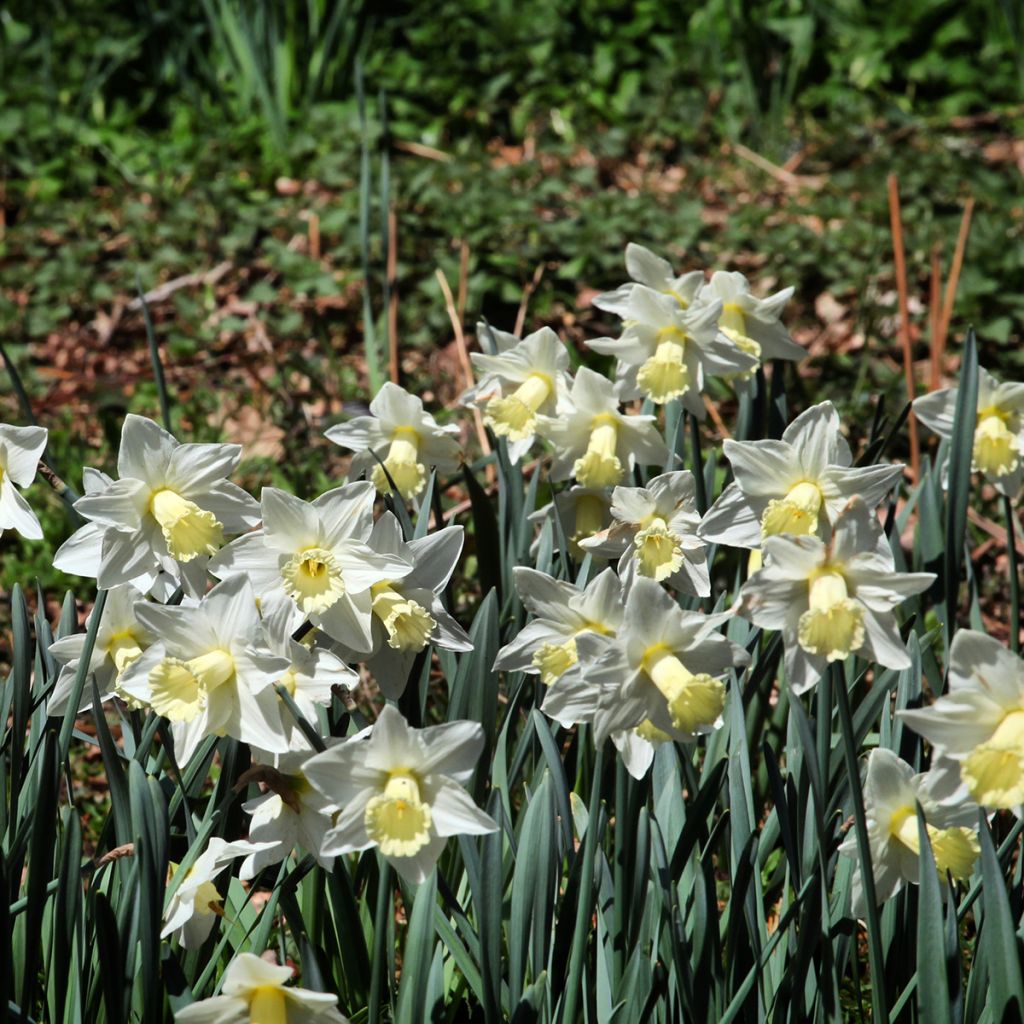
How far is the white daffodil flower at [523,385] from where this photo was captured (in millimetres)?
1856

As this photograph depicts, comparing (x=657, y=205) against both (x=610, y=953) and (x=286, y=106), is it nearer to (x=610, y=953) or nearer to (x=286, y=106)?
(x=286, y=106)

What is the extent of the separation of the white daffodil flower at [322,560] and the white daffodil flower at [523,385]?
0.47 metres

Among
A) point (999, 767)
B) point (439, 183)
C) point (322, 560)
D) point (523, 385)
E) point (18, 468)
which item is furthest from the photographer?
point (439, 183)

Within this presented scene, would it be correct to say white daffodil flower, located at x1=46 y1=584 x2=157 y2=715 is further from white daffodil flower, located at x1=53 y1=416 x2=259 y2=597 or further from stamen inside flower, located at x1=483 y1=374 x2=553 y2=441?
stamen inside flower, located at x1=483 y1=374 x2=553 y2=441

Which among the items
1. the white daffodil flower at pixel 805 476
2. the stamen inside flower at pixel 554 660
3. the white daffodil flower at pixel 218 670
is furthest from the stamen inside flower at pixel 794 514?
the white daffodil flower at pixel 218 670

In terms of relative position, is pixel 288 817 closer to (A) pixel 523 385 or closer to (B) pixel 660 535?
(B) pixel 660 535

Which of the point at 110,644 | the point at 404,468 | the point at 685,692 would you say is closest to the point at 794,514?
the point at 685,692

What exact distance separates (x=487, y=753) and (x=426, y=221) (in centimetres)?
295

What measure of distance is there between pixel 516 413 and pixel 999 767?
93 cm

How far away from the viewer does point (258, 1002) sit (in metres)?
1.21

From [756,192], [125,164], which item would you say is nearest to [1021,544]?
[756,192]

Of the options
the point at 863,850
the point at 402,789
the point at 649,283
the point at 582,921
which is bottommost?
the point at 582,921

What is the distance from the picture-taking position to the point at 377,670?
1.49 meters

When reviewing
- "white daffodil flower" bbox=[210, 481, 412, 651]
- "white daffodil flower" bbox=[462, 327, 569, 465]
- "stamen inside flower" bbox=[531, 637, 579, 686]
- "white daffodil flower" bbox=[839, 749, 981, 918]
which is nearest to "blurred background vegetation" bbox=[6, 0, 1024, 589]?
"white daffodil flower" bbox=[462, 327, 569, 465]
